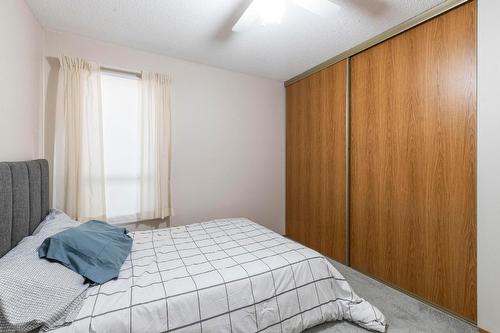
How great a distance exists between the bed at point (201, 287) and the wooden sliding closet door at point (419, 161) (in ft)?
2.35

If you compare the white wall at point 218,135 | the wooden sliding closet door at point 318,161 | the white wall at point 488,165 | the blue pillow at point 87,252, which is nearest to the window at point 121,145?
the white wall at point 218,135

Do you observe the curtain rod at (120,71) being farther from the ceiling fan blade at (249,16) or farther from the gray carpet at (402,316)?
the gray carpet at (402,316)

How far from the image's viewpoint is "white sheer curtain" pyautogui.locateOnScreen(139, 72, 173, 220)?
100 inches

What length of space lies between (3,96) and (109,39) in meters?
1.22

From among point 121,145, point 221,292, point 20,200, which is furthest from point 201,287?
point 121,145

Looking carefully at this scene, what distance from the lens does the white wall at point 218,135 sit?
2.55 meters

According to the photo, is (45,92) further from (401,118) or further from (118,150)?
(401,118)

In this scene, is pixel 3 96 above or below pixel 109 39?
below

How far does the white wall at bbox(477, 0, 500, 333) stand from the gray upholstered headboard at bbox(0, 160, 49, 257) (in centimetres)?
295

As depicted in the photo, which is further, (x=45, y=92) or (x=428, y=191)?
(x=45, y=92)

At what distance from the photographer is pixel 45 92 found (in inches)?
86.7

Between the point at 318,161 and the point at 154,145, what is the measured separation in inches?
79.3

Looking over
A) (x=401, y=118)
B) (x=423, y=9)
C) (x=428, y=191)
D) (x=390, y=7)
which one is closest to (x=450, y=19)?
(x=423, y=9)

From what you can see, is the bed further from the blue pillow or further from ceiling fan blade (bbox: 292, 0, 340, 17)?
ceiling fan blade (bbox: 292, 0, 340, 17)
